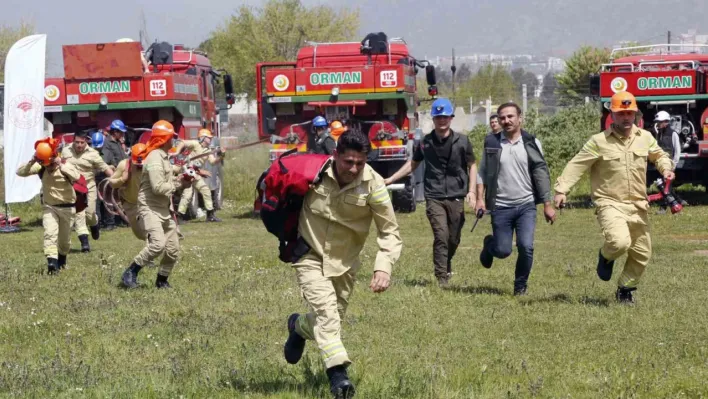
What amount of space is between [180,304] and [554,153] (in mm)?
20201

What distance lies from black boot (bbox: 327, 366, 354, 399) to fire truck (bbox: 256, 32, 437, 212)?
1434 centimetres

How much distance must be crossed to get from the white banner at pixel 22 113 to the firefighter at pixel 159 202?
30.4ft

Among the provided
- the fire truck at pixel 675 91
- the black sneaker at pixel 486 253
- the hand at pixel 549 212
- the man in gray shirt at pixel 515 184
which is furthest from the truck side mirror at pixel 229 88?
the hand at pixel 549 212

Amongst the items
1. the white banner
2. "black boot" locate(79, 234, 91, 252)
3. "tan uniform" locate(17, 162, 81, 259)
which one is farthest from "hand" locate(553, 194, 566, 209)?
the white banner

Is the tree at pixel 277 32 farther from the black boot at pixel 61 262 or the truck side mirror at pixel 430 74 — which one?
the black boot at pixel 61 262

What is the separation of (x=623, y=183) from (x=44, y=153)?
22.6ft

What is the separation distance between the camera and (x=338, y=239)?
22.5 ft

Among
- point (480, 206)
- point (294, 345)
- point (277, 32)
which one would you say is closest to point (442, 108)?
point (480, 206)

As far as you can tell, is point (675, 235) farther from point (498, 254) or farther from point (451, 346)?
point (451, 346)

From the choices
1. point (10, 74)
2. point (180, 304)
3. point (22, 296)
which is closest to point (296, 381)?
point (180, 304)

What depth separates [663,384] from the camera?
6922mm

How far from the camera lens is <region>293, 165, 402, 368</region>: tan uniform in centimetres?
667

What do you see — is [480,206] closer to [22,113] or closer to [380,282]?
[380,282]

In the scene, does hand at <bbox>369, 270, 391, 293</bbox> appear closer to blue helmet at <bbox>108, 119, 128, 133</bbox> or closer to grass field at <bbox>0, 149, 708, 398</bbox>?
grass field at <bbox>0, 149, 708, 398</bbox>
